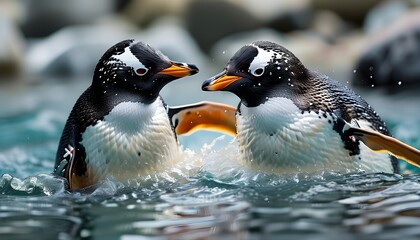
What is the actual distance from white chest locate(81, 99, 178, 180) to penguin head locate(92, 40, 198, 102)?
0.09 meters

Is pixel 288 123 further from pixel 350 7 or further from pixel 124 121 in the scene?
pixel 350 7

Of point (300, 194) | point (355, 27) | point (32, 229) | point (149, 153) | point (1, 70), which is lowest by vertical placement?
point (32, 229)

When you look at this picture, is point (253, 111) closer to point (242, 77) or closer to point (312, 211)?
point (242, 77)

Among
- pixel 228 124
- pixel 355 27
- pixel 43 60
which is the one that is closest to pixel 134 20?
pixel 43 60

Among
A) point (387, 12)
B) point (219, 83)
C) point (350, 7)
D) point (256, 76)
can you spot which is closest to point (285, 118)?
point (256, 76)

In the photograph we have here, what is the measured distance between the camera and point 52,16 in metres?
15.5

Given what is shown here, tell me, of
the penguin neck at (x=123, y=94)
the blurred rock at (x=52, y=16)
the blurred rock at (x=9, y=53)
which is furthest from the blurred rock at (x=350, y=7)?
the penguin neck at (x=123, y=94)

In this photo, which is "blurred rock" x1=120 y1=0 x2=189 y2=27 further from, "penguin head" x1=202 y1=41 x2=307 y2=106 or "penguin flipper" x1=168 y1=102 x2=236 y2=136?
"penguin head" x1=202 y1=41 x2=307 y2=106

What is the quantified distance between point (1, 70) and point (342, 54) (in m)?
5.38

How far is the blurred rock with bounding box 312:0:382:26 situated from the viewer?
50.1 ft

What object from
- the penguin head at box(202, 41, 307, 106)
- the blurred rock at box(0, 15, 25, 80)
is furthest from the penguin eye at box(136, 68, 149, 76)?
the blurred rock at box(0, 15, 25, 80)

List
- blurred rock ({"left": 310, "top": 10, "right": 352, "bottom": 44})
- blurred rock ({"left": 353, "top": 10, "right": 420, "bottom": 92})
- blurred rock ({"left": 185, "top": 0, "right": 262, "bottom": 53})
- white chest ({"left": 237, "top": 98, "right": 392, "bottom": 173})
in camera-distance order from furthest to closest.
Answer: blurred rock ({"left": 185, "top": 0, "right": 262, "bottom": 53})
blurred rock ({"left": 310, "top": 10, "right": 352, "bottom": 44})
blurred rock ({"left": 353, "top": 10, "right": 420, "bottom": 92})
white chest ({"left": 237, "top": 98, "right": 392, "bottom": 173})

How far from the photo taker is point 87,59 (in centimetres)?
1263

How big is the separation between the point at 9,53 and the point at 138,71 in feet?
30.1
